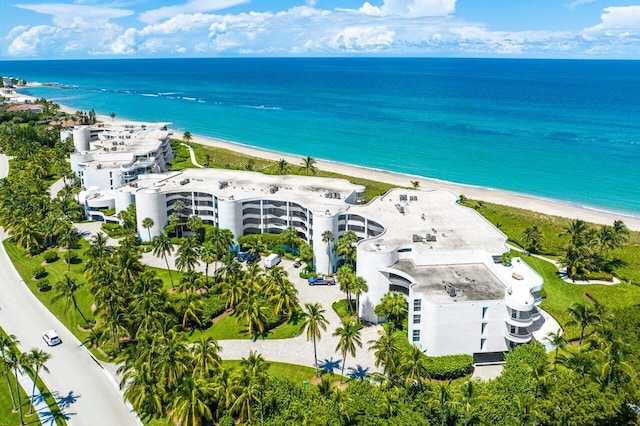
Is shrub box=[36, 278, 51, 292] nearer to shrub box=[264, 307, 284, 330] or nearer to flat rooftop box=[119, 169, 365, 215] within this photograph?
flat rooftop box=[119, 169, 365, 215]

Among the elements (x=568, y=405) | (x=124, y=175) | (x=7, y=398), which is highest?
(x=124, y=175)

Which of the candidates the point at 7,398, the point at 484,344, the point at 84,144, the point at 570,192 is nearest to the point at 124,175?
the point at 84,144

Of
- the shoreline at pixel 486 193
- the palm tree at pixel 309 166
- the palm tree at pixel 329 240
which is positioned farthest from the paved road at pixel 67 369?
the shoreline at pixel 486 193

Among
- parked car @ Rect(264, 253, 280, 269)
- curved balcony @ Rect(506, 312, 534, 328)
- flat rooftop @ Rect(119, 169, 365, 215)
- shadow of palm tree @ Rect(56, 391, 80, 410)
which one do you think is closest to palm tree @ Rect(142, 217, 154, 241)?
flat rooftop @ Rect(119, 169, 365, 215)

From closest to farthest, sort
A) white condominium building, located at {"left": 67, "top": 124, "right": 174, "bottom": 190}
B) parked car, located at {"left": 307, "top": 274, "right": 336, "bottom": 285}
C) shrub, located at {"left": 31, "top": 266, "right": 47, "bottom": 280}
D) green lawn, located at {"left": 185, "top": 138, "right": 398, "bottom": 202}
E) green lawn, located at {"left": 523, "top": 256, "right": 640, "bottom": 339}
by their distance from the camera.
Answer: green lawn, located at {"left": 523, "top": 256, "right": 640, "bottom": 339} < parked car, located at {"left": 307, "top": 274, "right": 336, "bottom": 285} < shrub, located at {"left": 31, "top": 266, "right": 47, "bottom": 280} < white condominium building, located at {"left": 67, "top": 124, "right": 174, "bottom": 190} < green lawn, located at {"left": 185, "top": 138, "right": 398, "bottom": 202}

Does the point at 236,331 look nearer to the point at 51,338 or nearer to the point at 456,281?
the point at 51,338

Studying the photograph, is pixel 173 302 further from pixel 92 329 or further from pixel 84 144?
pixel 84 144
